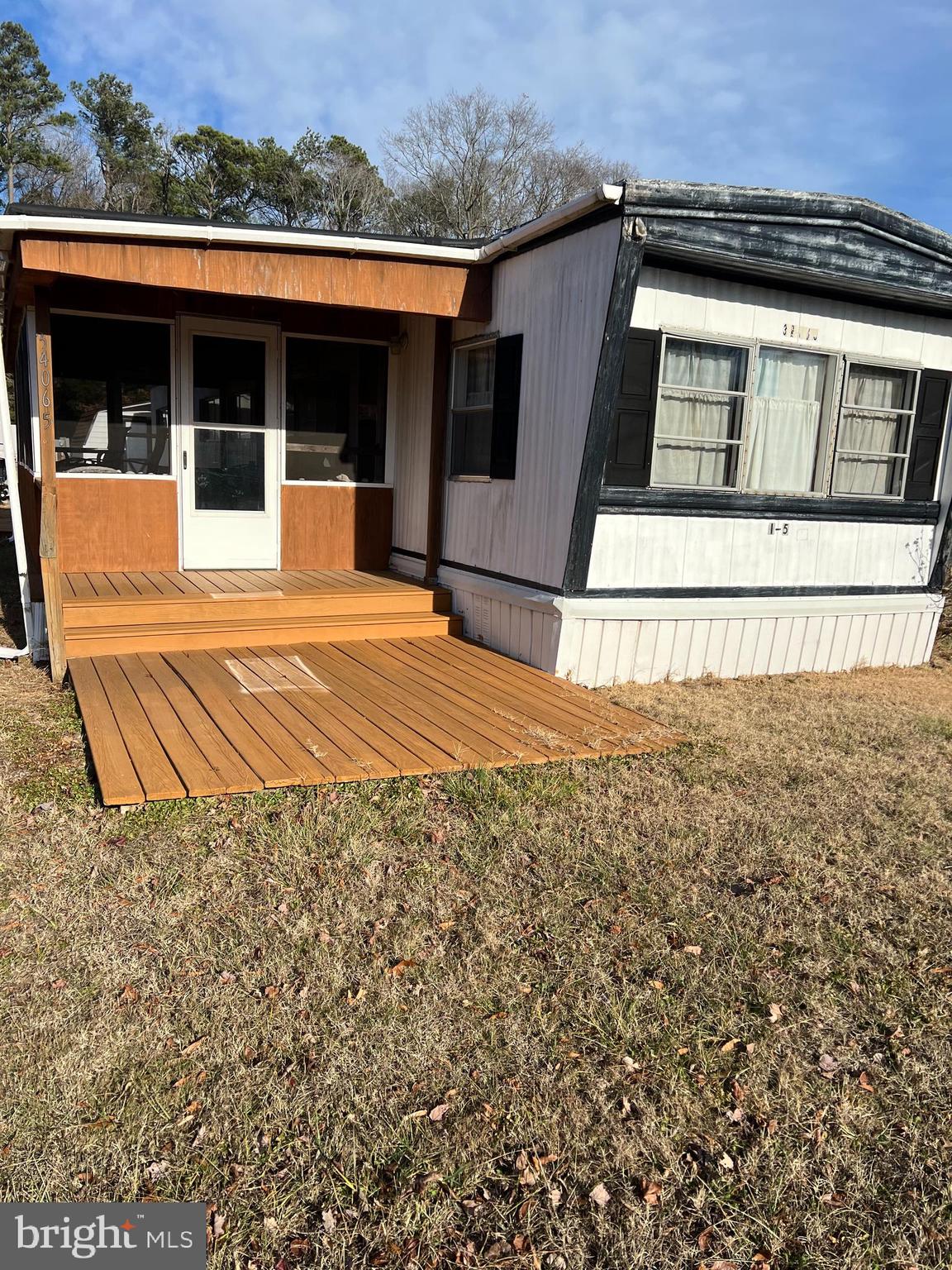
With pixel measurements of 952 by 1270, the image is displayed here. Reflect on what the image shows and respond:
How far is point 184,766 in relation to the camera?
4078mm

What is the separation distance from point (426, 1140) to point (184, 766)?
7.78ft

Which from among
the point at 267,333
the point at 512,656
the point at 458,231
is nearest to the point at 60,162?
the point at 458,231

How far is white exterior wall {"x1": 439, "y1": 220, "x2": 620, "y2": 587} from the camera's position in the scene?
550cm

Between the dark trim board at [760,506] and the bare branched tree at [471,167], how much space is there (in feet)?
86.4

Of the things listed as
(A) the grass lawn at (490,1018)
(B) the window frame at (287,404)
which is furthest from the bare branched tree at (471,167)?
(A) the grass lawn at (490,1018)

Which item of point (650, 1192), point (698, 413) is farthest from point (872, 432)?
point (650, 1192)

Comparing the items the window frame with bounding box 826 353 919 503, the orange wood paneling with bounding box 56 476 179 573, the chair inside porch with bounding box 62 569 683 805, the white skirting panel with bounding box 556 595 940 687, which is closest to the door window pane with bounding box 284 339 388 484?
the chair inside porch with bounding box 62 569 683 805

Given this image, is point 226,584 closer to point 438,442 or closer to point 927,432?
point 438,442

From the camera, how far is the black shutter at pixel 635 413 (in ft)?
18.5

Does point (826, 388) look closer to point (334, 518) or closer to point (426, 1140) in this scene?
point (334, 518)

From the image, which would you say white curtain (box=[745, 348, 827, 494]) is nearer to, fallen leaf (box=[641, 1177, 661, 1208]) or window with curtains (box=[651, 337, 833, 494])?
window with curtains (box=[651, 337, 833, 494])

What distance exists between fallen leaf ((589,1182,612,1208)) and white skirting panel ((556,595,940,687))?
409cm

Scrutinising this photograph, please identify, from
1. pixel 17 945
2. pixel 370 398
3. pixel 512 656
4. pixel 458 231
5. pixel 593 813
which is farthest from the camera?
pixel 458 231
